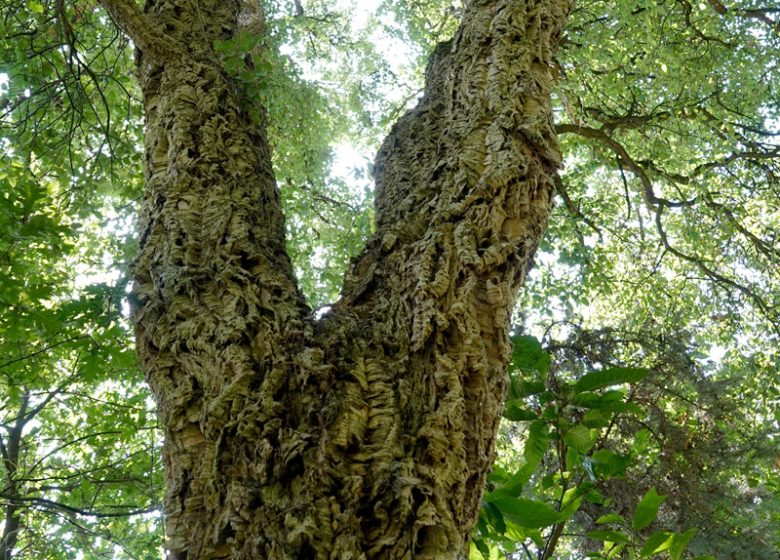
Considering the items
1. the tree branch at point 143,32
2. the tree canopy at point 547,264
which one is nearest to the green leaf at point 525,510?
the tree canopy at point 547,264

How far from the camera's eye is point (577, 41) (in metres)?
6.53

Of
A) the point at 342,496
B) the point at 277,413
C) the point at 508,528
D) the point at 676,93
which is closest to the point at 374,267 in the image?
the point at 277,413

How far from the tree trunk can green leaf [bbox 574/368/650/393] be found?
1.37ft

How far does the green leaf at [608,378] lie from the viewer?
1.81m

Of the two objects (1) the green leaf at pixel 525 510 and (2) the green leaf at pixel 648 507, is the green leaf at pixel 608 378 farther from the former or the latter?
(2) the green leaf at pixel 648 507

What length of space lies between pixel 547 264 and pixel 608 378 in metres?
6.15

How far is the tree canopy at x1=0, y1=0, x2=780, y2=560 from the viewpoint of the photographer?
2939 millimetres

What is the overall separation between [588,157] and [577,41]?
203 centimetres

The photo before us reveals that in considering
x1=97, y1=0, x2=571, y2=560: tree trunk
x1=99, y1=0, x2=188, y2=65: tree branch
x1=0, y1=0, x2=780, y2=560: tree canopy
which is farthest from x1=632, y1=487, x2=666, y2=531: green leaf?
x1=99, y1=0, x2=188, y2=65: tree branch

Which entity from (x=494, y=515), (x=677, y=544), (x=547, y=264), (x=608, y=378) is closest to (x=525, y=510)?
(x=494, y=515)

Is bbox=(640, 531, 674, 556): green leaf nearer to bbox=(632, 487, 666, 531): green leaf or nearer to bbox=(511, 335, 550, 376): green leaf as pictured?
bbox=(632, 487, 666, 531): green leaf

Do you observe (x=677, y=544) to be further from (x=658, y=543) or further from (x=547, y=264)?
(x=547, y=264)

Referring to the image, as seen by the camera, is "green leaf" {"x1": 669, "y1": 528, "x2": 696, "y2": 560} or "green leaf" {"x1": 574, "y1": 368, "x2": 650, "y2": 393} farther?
"green leaf" {"x1": 669, "y1": 528, "x2": 696, "y2": 560}

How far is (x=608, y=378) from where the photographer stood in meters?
1.87
